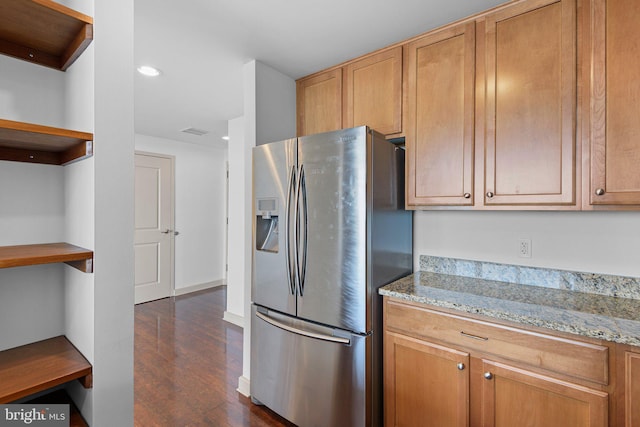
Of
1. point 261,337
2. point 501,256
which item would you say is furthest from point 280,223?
point 501,256

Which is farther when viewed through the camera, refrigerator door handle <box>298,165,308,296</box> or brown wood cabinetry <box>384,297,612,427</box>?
refrigerator door handle <box>298,165,308,296</box>

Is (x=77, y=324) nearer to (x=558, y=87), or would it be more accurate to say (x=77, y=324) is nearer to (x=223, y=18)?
(x=223, y=18)

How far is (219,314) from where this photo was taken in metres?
4.05

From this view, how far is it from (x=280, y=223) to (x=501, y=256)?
1.39 meters

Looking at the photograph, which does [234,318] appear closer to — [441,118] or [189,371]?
[189,371]

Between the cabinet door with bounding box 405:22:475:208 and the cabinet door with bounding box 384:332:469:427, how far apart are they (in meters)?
0.82

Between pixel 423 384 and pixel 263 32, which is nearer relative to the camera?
pixel 423 384

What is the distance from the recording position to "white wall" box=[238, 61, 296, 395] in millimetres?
2303

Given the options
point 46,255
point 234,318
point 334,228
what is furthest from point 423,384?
point 234,318

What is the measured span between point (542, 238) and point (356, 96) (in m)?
1.48

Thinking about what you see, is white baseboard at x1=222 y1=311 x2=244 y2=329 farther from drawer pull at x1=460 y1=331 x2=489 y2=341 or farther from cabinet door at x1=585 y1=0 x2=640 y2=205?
cabinet door at x1=585 y1=0 x2=640 y2=205

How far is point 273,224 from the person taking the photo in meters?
2.10

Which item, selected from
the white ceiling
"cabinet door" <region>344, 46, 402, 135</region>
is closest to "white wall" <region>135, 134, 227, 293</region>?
the white ceiling

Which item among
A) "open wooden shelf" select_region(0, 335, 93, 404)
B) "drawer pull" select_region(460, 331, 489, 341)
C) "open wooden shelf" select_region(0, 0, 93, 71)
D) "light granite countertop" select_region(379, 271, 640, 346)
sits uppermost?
"open wooden shelf" select_region(0, 0, 93, 71)
